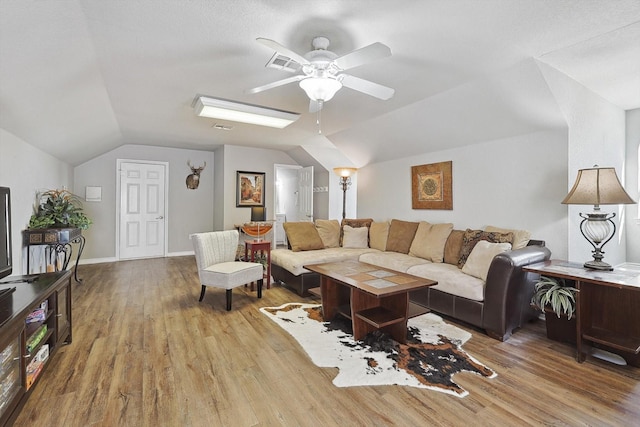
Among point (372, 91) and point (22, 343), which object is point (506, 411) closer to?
point (372, 91)

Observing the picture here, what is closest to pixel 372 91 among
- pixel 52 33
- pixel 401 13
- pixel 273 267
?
pixel 401 13

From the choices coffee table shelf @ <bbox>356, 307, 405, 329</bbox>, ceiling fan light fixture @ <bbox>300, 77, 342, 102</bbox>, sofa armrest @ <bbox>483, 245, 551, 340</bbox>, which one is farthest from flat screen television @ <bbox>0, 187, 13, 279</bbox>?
sofa armrest @ <bbox>483, 245, 551, 340</bbox>

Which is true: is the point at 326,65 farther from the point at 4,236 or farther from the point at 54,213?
the point at 54,213

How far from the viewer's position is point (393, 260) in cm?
388

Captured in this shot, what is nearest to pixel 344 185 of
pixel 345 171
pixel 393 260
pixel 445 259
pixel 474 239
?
pixel 345 171

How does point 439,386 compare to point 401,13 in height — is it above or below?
below

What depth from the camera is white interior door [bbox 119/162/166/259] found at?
6.08 meters

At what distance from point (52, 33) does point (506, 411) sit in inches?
141

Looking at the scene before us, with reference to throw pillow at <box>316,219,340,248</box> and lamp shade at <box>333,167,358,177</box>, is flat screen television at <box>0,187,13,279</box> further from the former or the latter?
lamp shade at <box>333,167,358,177</box>

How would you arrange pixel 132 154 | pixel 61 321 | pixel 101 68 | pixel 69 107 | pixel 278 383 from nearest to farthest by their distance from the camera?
pixel 278 383, pixel 61 321, pixel 101 68, pixel 69 107, pixel 132 154

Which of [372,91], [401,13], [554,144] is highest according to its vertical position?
[401,13]

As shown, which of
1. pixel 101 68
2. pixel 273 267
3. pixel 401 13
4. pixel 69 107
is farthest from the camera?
pixel 273 267

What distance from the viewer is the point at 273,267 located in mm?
4430

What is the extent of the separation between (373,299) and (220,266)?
1.86 meters
